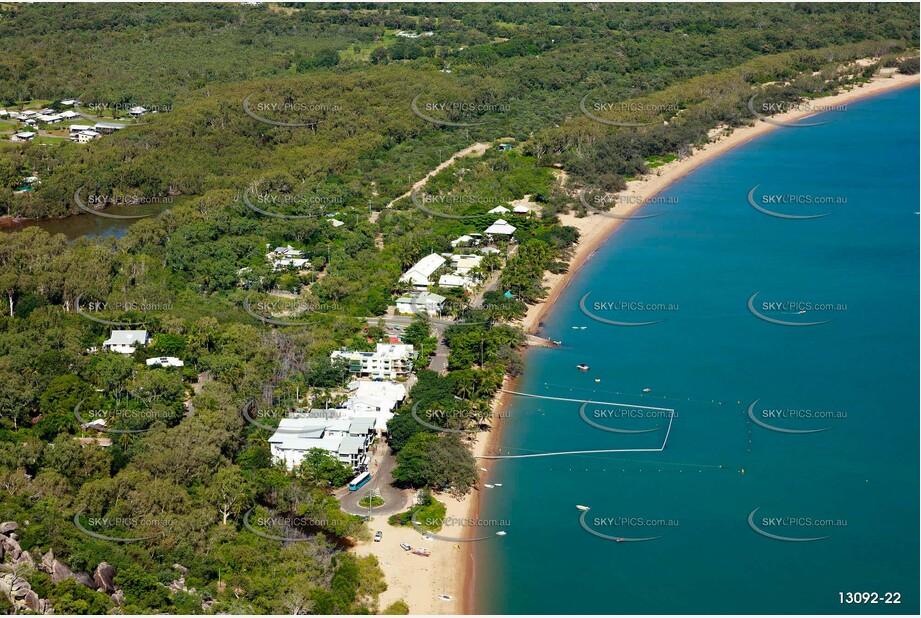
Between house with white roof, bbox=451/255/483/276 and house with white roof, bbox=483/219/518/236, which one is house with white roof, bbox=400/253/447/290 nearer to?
house with white roof, bbox=451/255/483/276

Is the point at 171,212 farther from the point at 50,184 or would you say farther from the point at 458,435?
the point at 458,435

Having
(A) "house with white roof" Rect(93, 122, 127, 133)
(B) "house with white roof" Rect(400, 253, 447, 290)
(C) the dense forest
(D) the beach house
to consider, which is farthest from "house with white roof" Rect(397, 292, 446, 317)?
(A) "house with white roof" Rect(93, 122, 127, 133)

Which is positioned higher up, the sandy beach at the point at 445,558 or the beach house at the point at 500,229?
the sandy beach at the point at 445,558

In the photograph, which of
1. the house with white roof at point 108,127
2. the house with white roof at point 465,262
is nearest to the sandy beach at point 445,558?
the house with white roof at point 465,262

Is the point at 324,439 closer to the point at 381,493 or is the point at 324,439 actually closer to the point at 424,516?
the point at 381,493

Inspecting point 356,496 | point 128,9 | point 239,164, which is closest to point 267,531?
point 356,496

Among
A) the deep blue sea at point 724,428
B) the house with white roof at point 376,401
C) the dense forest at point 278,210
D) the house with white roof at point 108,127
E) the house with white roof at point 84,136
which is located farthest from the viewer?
the house with white roof at point 108,127

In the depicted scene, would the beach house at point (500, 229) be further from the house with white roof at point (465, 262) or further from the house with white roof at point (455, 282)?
the house with white roof at point (455, 282)
